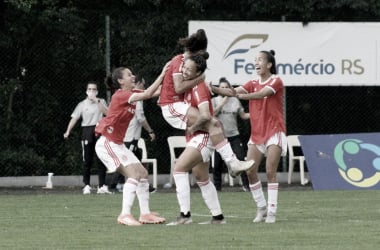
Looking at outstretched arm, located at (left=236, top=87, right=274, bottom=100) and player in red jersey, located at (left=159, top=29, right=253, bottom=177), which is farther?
outstretched arm, located at (left=236, top=87, right=274, bottom=100)

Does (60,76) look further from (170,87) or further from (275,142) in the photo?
(170,87)

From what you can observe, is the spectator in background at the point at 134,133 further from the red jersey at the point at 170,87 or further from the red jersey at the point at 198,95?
the red jersey at the point at 198,95

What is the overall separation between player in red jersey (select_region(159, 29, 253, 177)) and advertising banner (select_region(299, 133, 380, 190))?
948cm

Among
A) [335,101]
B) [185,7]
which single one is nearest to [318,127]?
[335,101]

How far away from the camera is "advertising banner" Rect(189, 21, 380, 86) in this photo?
2550 cm

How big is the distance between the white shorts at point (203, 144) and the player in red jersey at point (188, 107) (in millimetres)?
62

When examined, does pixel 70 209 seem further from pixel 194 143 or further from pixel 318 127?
pixel 318 127

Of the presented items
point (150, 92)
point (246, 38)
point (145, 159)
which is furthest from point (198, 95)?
point (246, 38)

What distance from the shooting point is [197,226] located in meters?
13.6

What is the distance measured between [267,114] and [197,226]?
174 cm

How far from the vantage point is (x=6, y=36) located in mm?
24844

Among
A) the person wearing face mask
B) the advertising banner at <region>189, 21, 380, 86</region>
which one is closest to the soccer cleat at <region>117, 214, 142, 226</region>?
the person wearing face mask

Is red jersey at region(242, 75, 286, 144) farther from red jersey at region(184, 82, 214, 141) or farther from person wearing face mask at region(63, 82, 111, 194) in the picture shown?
person wearing face mask at region(63, 82, 111, 194)

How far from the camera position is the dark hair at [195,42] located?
13.6 m
